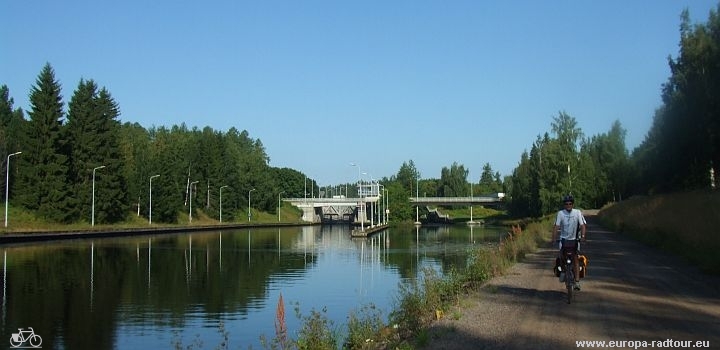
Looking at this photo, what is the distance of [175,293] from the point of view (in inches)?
965

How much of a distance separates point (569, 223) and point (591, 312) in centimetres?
242

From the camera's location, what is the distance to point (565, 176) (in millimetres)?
82688

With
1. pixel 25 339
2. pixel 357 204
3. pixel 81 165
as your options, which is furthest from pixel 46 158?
pixel 357 204

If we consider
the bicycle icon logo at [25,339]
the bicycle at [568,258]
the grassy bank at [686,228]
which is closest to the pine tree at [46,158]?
the grassy bank at [686,228]

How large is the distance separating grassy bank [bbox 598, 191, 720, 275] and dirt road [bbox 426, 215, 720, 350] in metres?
1.44

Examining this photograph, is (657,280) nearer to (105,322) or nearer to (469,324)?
(469,324)

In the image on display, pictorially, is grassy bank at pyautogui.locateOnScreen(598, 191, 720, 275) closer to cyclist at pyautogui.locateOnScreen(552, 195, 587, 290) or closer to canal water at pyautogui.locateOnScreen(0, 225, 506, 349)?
cyclist at pyautogui.locateOnScreen(552, 195, 587, 290)

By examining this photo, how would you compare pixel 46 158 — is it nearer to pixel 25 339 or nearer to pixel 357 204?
pixel 25 339

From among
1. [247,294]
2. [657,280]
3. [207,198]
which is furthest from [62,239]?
[207,198]

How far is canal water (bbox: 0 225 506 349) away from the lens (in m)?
16.8

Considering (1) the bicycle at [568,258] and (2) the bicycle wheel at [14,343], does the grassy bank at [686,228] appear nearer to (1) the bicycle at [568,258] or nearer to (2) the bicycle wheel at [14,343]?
(1) the bicycle at [568,258]

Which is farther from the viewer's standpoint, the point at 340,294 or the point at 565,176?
the point at 565,176

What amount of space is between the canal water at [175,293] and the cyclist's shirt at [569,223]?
5888 millimetres

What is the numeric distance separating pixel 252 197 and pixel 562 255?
420 feet
